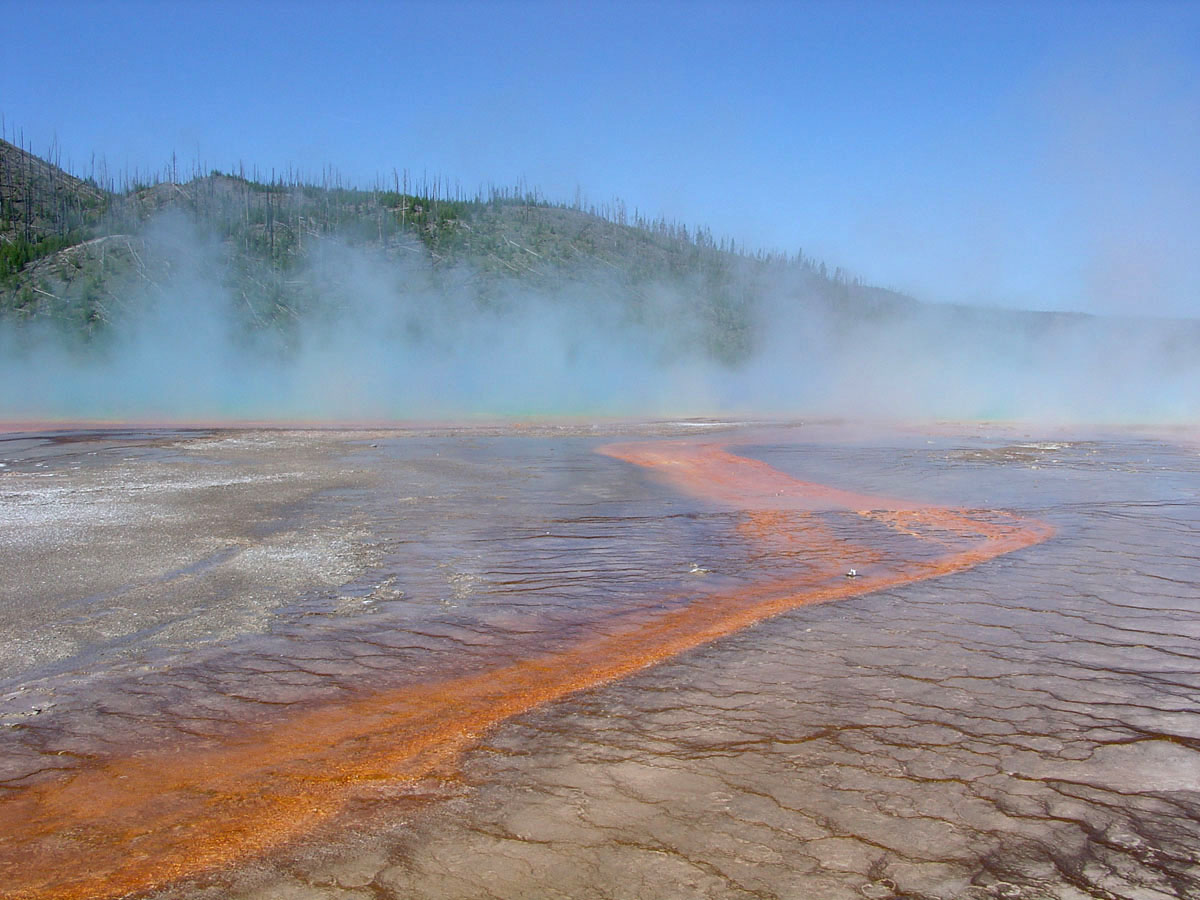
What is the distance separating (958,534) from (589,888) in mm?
5595

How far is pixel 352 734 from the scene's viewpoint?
3.25 meters

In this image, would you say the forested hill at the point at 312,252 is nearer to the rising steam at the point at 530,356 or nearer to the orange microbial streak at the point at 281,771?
the rising steam at the point at 530,356

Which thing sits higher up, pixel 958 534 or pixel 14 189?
pixel 14 189

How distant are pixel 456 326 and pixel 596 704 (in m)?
51.1

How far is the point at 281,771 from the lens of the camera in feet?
9.62

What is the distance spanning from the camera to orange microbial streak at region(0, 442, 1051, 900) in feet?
7.86

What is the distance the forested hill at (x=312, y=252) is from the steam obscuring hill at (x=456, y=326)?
184mm

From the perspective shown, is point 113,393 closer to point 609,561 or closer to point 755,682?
point 609,561

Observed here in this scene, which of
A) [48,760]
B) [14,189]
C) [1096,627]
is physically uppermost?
[14,189]

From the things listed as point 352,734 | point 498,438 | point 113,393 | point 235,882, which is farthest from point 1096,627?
point 113,393

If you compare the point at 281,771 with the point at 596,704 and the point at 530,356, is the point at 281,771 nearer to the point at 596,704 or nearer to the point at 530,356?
the point at 596,704

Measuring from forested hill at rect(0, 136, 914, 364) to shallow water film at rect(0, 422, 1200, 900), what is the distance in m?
48.1

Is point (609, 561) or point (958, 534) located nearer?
point (609, 561)

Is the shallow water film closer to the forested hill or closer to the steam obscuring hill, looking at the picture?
the steam obscuring hill
